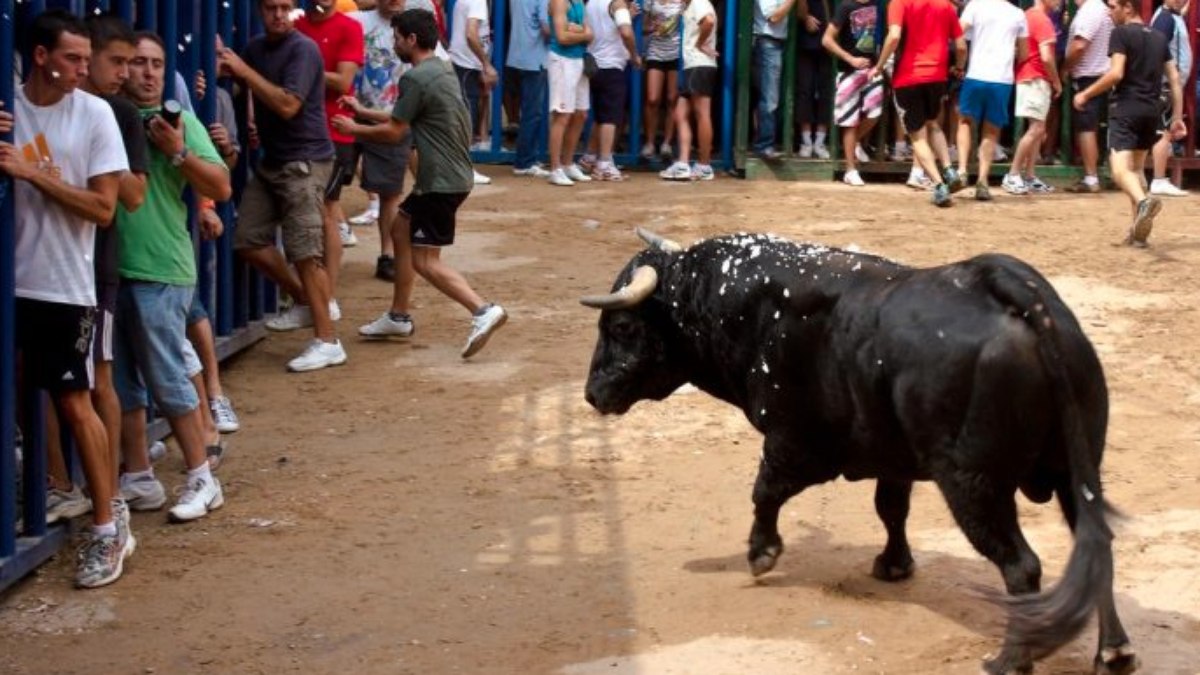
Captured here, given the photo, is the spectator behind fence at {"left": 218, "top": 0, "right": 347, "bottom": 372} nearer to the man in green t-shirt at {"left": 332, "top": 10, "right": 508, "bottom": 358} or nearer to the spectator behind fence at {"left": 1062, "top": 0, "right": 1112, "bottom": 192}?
the man in green t-shirt at {"left": 332, "top": 10, "right": 508, "bottom": 358}

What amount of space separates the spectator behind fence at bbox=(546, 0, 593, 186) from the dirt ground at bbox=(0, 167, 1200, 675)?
448 centimetres

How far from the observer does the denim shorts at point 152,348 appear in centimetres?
805

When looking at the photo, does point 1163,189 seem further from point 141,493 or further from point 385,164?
point 141,493

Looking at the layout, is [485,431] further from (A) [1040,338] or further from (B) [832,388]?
(A) [1040,338]

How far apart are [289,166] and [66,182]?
3638 mm

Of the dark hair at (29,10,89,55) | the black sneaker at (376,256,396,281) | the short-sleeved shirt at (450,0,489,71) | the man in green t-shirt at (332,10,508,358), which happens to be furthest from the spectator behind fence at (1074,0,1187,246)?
the dark hair at (29,10,89,55)

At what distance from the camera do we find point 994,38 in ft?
54.2

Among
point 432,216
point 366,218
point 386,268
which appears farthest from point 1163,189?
point 432,216

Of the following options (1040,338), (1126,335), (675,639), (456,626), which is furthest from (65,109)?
(1126,335)

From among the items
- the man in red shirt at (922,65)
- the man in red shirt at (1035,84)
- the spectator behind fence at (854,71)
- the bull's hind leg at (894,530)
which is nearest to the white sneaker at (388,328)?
the bull's hind leg at (894,530)

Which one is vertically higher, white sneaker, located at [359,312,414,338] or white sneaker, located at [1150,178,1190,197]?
white sneaker, located at [1150,178,1190,197]

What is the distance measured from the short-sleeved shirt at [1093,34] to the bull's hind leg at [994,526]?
36.8 feet

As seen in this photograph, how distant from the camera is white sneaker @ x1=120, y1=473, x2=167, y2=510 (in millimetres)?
8414

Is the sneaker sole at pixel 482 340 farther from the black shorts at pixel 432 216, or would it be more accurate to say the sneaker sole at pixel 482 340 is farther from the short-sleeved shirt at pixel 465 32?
the short-sleeved shirt at pixel 465 32
